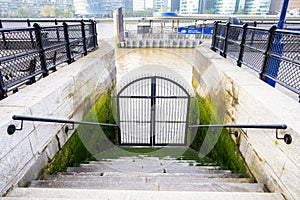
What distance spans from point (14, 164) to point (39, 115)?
633 mm

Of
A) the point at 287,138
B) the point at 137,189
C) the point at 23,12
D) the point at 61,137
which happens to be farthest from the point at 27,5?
the point at 287,138

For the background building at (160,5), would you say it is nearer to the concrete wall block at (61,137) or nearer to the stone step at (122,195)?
the concrete wall block at (61,137)

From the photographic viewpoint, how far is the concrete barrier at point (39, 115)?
1.91 m

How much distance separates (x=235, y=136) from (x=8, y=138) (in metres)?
3.16

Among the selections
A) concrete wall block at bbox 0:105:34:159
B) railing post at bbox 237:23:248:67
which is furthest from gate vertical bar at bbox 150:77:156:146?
concrete wall block at bbox 0:105:34:159

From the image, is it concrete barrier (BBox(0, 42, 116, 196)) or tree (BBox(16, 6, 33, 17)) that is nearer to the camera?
concrete barrier (BBox(0, 42, 116, 196))

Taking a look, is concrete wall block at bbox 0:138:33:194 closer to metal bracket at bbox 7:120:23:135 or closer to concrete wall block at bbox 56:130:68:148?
metal bracket at bbox 7:120:23:135

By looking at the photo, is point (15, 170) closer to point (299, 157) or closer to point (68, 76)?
point (68, 76)

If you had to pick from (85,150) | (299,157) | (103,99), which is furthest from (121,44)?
(299,157)

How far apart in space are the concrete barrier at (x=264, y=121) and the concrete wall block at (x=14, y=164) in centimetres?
274

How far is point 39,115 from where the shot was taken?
7.88 ft

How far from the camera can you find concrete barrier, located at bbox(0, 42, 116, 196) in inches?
75.2

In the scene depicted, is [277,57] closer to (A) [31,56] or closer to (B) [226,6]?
(A) [31,56]

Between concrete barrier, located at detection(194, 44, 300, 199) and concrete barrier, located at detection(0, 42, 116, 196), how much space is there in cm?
274
